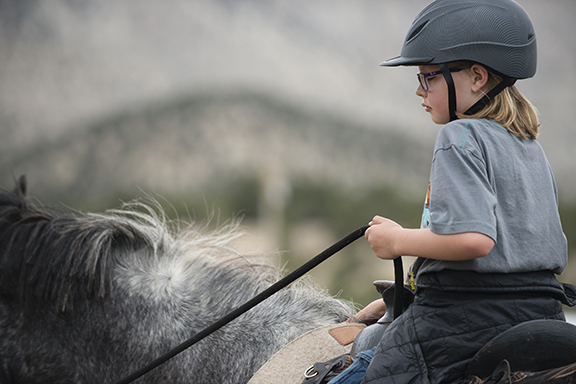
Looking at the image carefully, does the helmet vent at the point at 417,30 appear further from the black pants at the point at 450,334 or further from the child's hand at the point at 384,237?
the black pants at the point at 450,334

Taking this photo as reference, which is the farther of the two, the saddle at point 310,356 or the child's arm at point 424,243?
the saddle at point 310,356

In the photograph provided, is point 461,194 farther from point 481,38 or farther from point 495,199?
point 481,38

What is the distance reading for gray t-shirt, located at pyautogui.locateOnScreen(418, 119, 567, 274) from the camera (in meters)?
1.10

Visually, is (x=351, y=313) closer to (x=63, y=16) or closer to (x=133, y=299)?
(x=133, y=299)

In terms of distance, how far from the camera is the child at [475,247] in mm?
1113

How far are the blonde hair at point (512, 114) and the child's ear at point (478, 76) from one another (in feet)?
0.07

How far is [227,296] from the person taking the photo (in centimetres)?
168

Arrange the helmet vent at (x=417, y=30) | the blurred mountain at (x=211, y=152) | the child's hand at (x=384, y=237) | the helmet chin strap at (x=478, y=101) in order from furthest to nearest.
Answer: the blurred mountain at (x=211, y=152) → the helmet vent at (x=417, y=30) → the helmet chin strap at (x=478, y=101) → the child's hand at (x=384, y=237)

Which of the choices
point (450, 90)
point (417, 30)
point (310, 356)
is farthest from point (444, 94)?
point (310, 356)

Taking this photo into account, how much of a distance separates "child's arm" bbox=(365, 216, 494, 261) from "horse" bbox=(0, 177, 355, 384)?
552 millimetres

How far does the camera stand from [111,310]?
5.24 feet

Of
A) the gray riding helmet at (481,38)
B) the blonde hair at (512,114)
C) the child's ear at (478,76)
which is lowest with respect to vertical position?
the blonde hair at (512,114)

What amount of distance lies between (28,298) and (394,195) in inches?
243

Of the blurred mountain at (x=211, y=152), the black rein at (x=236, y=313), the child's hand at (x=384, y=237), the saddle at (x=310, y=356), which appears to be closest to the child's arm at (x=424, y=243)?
the child's hand at (x=384, y=237)
